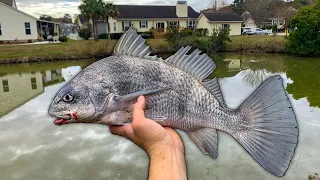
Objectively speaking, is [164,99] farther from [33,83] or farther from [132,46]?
[33,83]

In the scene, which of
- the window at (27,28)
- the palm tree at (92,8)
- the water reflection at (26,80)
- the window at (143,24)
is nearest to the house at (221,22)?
the window at (143,24)

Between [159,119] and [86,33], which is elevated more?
[86,33]

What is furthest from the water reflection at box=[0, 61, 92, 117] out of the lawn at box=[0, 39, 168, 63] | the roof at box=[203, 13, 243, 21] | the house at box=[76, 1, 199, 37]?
the roof at box=[203, 13, 243, 21]

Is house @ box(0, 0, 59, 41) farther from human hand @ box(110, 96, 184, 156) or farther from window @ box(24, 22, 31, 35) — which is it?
human hand @ box(110, 96, 184, 156)

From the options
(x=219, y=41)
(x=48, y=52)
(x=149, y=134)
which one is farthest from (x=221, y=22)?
(x=149, y=134)

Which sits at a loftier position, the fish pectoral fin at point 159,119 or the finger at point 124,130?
the fish pectoral fin at point 159,119

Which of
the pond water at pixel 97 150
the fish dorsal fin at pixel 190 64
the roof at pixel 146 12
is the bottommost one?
the pond water at pixel 97 150

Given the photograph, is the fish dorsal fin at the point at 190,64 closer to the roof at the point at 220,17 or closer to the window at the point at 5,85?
the window at the point at 5,85
